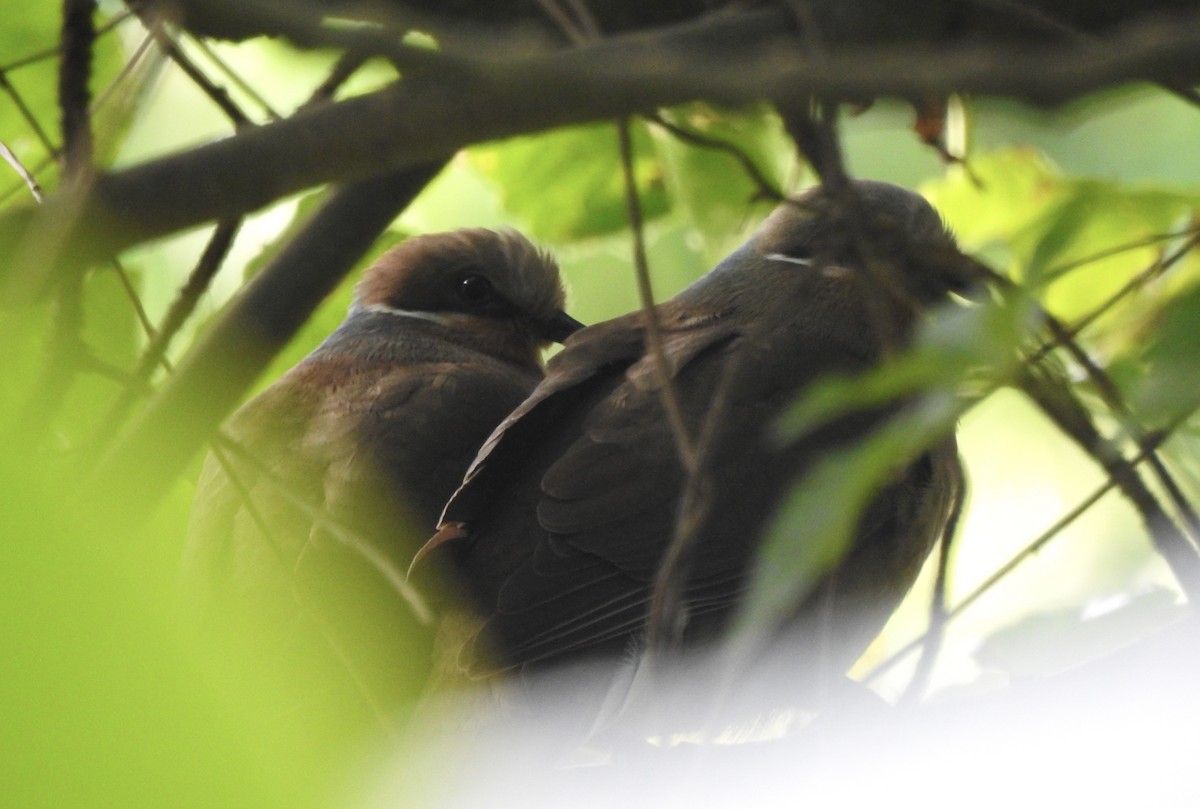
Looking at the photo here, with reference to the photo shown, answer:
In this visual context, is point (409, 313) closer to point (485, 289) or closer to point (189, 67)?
point (485, 289)

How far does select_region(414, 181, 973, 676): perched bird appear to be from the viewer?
2.19 metres

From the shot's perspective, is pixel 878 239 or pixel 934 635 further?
pixel 878 239

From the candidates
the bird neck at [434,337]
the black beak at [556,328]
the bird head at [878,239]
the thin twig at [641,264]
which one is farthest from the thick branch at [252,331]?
the black beak at [556,328]

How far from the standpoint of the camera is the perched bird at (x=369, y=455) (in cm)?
223

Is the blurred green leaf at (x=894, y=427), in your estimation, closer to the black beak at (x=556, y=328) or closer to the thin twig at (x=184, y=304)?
the thin twig at (x=184, y=304)

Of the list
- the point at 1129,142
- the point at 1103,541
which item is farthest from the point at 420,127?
the point at 1129,142

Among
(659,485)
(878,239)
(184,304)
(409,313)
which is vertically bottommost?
(659,485)

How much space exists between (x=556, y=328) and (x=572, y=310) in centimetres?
31

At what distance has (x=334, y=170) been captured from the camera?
104 centimetres

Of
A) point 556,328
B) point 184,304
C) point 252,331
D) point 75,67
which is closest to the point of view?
point 75,67

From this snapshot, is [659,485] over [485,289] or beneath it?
beneath

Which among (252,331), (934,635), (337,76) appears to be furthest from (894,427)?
(252,331)

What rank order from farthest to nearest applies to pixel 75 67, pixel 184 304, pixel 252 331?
1. pixel 252 331
2. pixel 184 304
3. pixel 75 67

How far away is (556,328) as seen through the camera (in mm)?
3586
